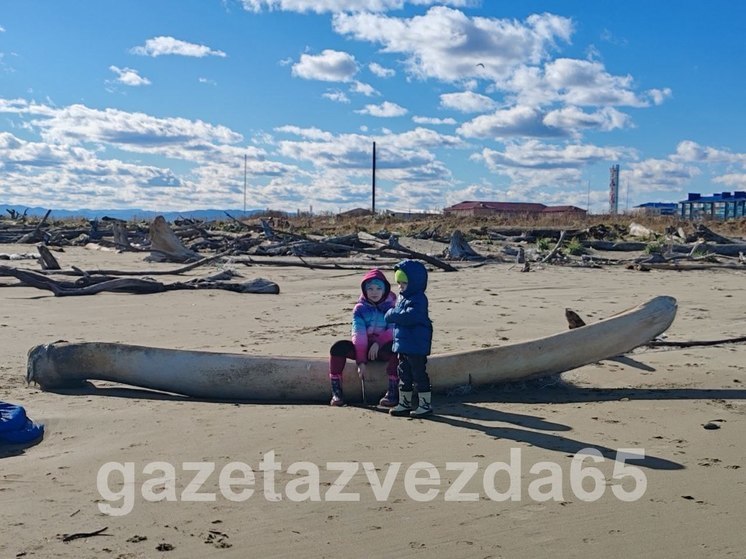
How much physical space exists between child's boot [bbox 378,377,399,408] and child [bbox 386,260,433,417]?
0.37 feet

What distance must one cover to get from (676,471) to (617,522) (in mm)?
755

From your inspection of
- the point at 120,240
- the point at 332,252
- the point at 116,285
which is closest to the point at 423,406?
the point at 116,285

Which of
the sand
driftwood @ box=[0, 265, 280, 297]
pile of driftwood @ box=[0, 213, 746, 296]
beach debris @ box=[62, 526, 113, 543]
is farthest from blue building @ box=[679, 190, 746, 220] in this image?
beach debris @ box=[62, 526, 113, 543]

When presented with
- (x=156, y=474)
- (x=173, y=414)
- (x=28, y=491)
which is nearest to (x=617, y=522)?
(x=156, y=474)

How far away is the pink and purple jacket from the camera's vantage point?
5.61m

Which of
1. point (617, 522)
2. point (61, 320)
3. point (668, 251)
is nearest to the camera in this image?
point (617, 522)

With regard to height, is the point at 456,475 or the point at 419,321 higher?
the point at 419,321

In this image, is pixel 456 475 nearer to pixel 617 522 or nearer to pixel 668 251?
pixel 617 522

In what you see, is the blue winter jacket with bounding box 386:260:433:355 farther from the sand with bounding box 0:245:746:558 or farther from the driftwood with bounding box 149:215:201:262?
the driftwood with bounding box 149:215:201:262

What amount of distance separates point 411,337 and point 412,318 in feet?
0.40

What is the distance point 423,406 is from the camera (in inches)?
202

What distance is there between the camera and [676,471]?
3836mm

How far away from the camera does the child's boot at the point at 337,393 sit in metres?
5.40

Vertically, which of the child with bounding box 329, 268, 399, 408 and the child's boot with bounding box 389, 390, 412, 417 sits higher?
the child with bounding box 329, 268, 399, 408
